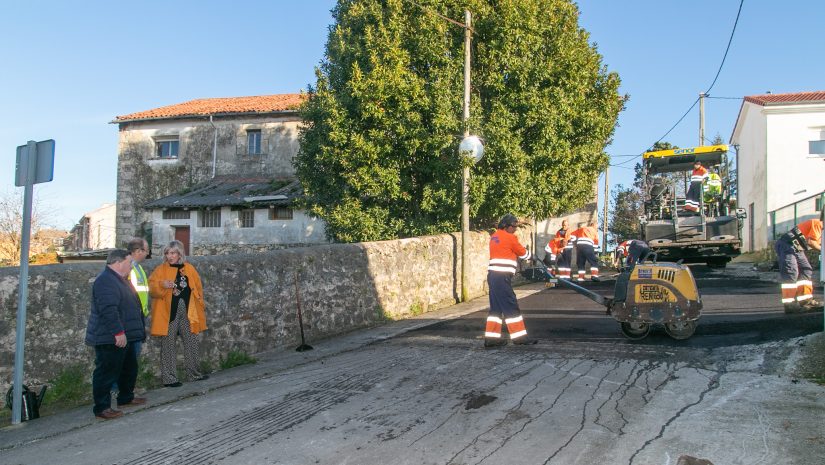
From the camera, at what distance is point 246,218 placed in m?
29.2

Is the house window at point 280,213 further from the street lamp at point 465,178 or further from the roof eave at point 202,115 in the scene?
the street lamp at point 465,178

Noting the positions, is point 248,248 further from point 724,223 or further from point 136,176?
point 724,223

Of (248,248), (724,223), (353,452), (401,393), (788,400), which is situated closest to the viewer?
(353,452)

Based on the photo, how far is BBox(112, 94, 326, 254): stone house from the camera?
28844mm

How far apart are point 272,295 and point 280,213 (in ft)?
65.7

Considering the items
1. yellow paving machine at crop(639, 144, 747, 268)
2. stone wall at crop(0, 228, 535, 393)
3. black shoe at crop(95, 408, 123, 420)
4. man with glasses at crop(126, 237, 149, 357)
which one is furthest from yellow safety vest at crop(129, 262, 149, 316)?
yellow paving machine at crop(639, 144, 747, 268)

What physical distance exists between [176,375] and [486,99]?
11603 mm

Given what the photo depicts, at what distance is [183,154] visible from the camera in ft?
108

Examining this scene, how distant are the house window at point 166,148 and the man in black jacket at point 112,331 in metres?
28.7

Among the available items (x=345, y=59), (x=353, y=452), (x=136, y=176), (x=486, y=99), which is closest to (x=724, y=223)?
(x=486, y=99)

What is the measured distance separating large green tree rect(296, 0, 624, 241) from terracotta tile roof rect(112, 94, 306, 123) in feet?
47.9

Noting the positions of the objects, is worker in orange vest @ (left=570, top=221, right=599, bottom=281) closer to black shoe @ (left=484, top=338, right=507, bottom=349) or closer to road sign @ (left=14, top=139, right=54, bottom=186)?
black shoe @ (left=484, top=338, right=507, bottom=349)

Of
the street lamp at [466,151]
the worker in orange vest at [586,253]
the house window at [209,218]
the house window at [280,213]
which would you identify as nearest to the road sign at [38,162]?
the street lamp at [466,151]

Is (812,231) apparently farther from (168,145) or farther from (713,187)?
(168,145)
